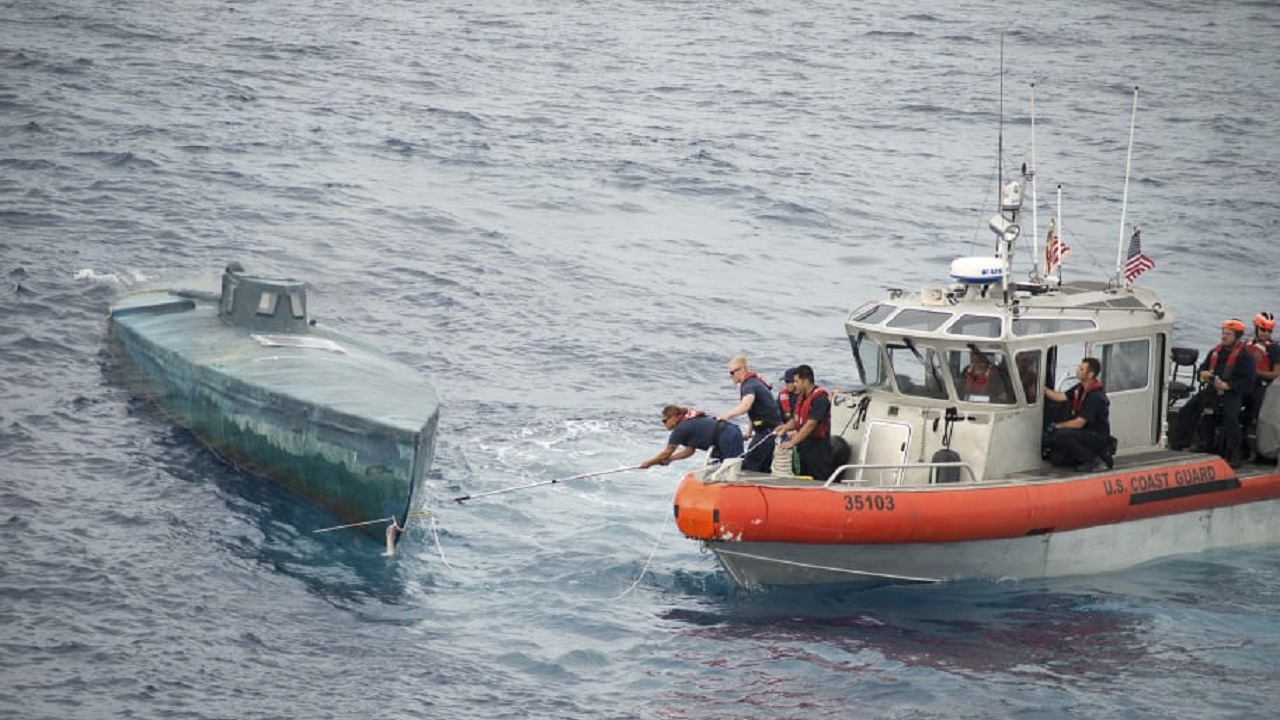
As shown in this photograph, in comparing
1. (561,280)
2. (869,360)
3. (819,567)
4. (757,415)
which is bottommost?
(819,567)

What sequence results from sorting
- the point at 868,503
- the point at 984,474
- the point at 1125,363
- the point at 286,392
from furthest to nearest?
the point at 286,392
the point at 1125,363
the point at 984,474
the point at 868,503

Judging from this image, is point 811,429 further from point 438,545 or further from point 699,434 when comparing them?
point 438,545

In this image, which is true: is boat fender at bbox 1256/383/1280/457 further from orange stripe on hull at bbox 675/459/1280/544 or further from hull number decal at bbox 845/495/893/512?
hull number decal at bbox 845/495/893/512

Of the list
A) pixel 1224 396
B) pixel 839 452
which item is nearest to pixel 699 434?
pixel 839 452

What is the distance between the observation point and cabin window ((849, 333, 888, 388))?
22625 mm

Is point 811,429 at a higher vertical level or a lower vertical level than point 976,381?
lower

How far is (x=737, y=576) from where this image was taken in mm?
21172

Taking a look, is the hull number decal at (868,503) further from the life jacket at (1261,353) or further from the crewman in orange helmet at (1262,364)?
the life jacket at (1261,353)

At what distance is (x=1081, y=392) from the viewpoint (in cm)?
2203

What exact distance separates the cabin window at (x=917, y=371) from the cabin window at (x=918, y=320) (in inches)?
11.8

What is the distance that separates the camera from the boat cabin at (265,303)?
29500mm

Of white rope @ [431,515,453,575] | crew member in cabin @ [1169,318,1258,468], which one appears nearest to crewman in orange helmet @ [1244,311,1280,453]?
crew member in cabin @ [1169,318,1258,468]

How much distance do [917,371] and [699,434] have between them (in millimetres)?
3325

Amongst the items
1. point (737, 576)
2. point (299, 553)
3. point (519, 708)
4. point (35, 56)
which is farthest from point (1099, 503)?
point (35, 56)
